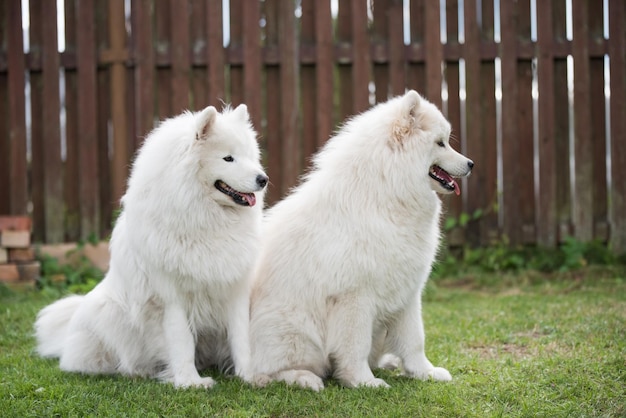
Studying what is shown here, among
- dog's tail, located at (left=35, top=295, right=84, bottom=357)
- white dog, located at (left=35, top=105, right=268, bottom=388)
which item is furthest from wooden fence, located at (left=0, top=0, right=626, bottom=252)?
white dog, located at (left=35, top=105, right=268, bottom=388)

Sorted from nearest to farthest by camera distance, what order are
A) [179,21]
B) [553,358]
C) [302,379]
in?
[302,379] → [553,358] → [179,21]

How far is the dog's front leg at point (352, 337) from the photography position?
3832 mm

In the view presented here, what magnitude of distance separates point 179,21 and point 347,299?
4.25m

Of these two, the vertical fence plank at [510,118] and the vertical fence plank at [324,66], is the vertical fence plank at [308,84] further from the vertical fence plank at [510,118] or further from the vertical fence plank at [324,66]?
the vertical fence plank at [510,118]

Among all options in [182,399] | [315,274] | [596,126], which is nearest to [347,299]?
[315,274]

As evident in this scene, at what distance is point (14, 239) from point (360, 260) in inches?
160

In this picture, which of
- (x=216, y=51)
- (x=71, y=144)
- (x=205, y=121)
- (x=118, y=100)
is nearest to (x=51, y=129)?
(x=71, y=144)

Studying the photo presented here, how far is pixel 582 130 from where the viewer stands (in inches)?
274

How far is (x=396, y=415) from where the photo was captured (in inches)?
130

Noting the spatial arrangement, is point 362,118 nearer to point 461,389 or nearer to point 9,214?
point 461,389

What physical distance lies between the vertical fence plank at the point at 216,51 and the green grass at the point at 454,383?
280 cm

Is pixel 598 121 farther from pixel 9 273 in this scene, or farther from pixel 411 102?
pixel 9 273

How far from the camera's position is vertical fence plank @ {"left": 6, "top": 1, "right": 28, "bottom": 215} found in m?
7.06

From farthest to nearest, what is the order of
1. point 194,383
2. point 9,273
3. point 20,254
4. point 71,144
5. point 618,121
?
point 71,144
point 618,121
point 20,254
point 9,273
point 194,383
